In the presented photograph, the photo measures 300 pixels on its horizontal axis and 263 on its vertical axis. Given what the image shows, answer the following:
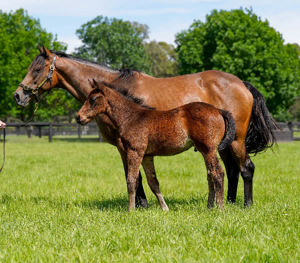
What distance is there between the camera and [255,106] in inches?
242

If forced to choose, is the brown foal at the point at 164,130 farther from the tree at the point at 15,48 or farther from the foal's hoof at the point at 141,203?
the tree at the point at 15,48

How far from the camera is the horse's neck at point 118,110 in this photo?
5.12 meters

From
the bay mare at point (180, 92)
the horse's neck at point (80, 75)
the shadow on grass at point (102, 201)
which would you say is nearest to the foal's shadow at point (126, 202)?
the shadow on grass at point (102, 201)

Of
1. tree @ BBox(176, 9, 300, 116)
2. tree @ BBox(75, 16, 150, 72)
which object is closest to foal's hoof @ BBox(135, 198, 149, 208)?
tree @ BBox(176, 9, 300, 116)

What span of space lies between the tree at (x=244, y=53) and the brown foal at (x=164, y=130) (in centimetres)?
2316

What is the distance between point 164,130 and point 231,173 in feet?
6.15

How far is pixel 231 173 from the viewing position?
6203 mm

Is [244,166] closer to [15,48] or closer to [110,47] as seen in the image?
[110,47]

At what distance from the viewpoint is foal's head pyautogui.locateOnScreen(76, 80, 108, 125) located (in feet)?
16.2

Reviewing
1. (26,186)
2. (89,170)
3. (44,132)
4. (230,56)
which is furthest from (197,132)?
(44,132)

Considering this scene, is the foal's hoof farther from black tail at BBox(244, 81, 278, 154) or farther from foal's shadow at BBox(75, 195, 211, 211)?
black tail at BBox(244, 81, 278, 154)

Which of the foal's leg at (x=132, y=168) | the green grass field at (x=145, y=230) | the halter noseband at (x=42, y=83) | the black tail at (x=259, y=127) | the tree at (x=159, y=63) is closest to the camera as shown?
the green grass field at (x=145, y=230)

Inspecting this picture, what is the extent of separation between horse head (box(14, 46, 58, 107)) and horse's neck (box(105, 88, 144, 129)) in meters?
1.37

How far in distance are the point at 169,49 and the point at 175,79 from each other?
57728mm
